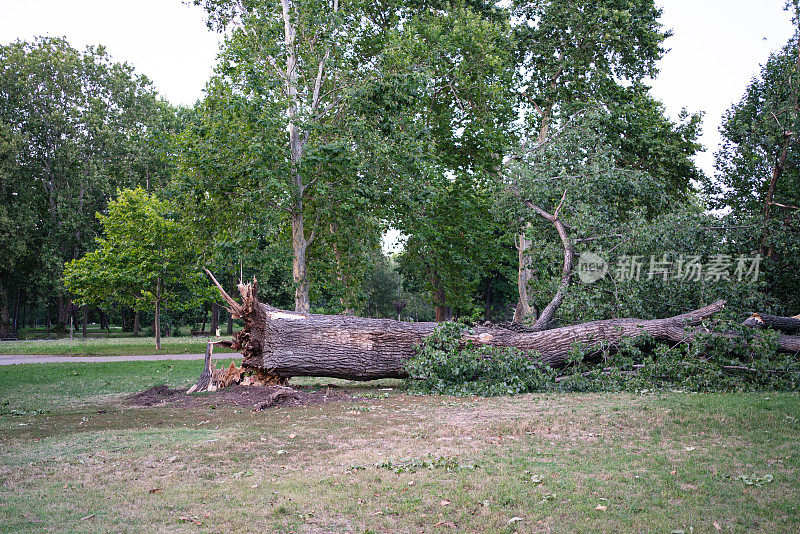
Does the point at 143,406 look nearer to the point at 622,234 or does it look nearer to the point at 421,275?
the point at 622,234

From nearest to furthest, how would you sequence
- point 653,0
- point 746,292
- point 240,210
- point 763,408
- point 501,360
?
point 763,408, point 501,360, point 746,292, point 240,210, point 653,0

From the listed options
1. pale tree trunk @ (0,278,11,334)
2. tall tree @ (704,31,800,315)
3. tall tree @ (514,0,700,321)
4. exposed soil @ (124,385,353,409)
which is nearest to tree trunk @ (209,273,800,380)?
exposed soil @ (124,385,353,409)

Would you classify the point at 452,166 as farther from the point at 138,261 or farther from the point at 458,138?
the point at 138,261

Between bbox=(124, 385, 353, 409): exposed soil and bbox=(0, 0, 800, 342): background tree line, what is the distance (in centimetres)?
517

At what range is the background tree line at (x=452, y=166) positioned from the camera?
11539mm

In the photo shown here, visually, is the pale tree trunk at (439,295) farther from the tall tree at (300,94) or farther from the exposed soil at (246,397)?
the exposed soil at (246,397)

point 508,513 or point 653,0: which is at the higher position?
point 653,0

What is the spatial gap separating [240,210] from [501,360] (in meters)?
8.56

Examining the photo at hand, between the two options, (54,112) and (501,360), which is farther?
(54,112)

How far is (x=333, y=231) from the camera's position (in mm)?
17094

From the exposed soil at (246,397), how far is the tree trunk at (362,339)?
365mm

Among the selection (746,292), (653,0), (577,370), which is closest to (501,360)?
(577,370)

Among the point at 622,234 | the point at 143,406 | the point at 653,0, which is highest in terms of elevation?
the point at 653,0

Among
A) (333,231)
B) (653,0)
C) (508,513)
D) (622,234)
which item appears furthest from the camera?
(653,0)
